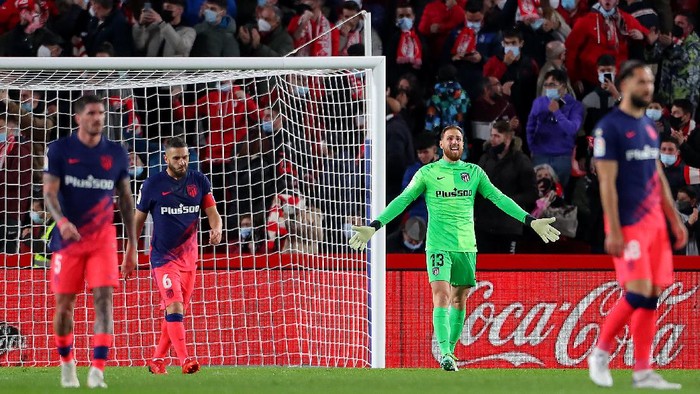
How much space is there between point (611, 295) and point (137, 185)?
498 cm

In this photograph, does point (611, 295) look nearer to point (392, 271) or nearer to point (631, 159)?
point (392, 271)

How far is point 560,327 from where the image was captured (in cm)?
1390

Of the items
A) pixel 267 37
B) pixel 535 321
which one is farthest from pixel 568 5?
pixel 535 321

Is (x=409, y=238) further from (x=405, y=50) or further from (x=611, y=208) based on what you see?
(x=611, y=208)

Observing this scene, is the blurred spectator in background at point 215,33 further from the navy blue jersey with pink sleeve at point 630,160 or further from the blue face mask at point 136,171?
the navy blue jersey with pink sleeve at point 630,160

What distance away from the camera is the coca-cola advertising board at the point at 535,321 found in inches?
546

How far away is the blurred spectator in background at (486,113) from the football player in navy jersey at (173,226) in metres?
5.11

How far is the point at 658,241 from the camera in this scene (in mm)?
8812

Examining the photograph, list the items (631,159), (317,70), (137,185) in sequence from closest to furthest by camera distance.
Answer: (631,159), (317,70), (137,185)

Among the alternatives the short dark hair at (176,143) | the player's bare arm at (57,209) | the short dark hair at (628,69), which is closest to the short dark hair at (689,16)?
the short dark hair at (176,143)

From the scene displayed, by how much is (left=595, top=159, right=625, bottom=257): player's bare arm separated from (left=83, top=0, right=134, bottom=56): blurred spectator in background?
354 inches

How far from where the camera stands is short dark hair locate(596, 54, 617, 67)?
16656 millimetres

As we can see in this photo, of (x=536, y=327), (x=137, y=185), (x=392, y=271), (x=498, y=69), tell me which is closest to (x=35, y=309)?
(x=137, y=185)

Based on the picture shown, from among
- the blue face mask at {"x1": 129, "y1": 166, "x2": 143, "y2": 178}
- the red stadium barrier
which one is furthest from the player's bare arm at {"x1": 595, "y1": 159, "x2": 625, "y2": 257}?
the blue face mask at {"x1": 129, "y1": 166, "x2": 143, "y2": 178}
